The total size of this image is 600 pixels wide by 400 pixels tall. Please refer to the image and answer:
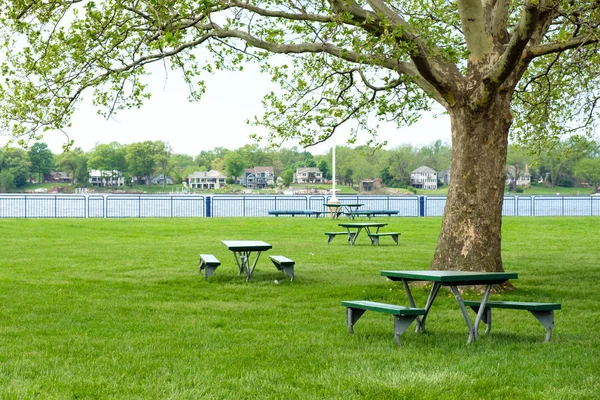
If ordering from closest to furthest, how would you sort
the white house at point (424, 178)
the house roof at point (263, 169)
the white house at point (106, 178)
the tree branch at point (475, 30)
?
the tree branch at point (475, 30), the white house at point (106, 178), the white house at point (424, 178), the house roof at point (263, 169)

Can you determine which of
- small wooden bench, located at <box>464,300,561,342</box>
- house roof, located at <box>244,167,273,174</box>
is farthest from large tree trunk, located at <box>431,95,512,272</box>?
house roof, located at <box>244,167,273,174</box>

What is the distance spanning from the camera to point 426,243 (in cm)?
2261

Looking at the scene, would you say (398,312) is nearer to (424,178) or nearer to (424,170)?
(424,178)

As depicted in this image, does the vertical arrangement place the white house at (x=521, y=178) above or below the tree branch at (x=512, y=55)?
below

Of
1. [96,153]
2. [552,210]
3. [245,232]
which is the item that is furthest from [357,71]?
[96,153]

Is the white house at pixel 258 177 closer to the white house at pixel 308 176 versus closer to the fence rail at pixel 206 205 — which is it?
the white house at pixel 308 176

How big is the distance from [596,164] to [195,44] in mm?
89114

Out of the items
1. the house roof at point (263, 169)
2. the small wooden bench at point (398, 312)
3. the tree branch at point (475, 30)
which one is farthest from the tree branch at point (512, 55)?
the house roof at point (263, 169)

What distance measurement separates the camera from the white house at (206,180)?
135625mm

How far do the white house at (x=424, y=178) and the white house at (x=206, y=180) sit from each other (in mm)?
34590

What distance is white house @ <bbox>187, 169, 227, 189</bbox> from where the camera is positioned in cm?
13562

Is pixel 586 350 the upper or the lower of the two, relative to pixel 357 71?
lower

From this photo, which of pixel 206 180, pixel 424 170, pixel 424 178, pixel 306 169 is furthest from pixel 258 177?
pixel 424 178

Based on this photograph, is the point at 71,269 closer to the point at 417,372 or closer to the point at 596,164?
the point at 417,372
